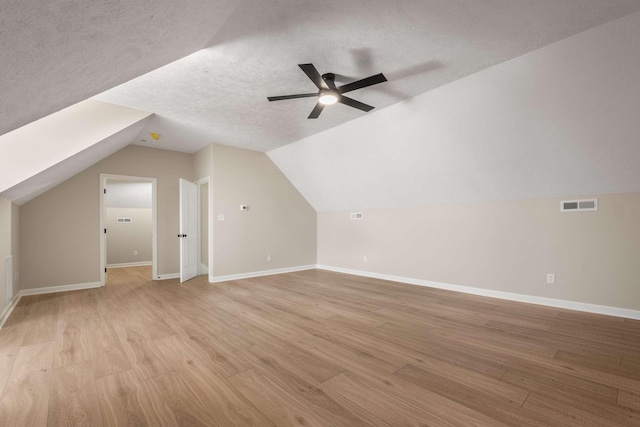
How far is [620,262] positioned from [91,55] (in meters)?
5.55

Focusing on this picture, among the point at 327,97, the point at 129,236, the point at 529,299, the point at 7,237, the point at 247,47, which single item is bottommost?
the point at 529,299

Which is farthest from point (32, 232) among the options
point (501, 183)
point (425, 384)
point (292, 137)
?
point (501, 183)

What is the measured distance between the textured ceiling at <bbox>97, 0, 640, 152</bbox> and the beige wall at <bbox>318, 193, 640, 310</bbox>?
235 centimetres

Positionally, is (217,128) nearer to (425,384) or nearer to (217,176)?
(217,176)

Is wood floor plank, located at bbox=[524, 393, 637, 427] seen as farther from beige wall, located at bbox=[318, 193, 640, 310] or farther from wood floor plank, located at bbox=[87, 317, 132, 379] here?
wood floor plank, located at bbox=[87, 317, 132, 379]

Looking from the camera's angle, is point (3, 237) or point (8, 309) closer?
point (3, 237)

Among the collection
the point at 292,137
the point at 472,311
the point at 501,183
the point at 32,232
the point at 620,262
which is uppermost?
the point at 292,137

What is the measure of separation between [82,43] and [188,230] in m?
4.98

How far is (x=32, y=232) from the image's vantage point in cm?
484

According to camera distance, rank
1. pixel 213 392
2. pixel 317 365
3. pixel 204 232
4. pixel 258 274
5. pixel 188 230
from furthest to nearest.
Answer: pixel 204 232 < pixel 258 274 < pixel 188 230 < pixel 317 365 < pixel 213 392

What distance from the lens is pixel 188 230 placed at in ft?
19.7

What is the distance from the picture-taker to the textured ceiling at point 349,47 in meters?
2.23

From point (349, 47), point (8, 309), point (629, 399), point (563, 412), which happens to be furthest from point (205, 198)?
point (629, 399)

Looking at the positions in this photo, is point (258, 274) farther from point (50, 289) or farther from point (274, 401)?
point (274, 401)
